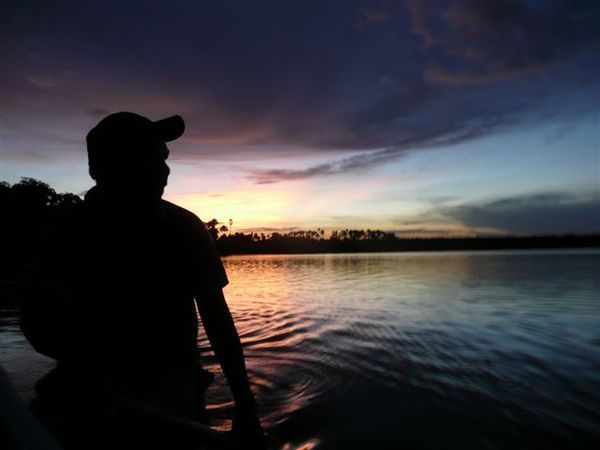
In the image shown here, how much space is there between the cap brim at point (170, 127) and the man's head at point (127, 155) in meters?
0.02

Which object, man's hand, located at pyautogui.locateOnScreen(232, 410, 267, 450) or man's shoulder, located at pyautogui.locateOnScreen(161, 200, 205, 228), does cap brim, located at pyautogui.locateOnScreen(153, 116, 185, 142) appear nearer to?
man's shoulder, located at pyautogui.locateOnScreen(161, 200, 205, 228)

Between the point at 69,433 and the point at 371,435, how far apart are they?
3383 mm

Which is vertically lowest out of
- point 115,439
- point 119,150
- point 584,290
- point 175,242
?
point 584,290

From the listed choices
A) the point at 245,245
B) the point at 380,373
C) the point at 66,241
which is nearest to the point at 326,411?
the point at 380,373

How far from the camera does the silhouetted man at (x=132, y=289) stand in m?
1.56

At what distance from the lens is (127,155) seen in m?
1.68

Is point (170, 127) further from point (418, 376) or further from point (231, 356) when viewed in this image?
point (418, 376)

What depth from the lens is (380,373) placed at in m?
5.97

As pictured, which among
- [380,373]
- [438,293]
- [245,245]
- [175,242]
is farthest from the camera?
[245,245]

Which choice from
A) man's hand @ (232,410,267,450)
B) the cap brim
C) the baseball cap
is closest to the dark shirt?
the baseball cap

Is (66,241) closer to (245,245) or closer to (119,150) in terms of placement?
(119,150)

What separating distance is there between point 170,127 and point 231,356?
48.5 inches

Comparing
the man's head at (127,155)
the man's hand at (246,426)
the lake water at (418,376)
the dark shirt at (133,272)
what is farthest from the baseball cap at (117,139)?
the lake water at (418,376)

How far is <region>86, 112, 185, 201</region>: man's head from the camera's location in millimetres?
1674
